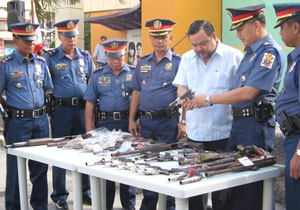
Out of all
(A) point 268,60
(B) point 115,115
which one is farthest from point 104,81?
(A) point 268,60

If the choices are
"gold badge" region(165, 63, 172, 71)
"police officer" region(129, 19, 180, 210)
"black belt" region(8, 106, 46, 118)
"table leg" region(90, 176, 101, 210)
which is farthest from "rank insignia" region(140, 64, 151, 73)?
"table leg" region(90, 176, 101, 210)

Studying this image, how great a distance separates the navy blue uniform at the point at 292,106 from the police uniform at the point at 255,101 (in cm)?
30

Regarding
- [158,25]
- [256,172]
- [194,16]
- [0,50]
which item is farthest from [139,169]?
[0,50]

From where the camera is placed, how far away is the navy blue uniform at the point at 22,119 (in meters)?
4.54

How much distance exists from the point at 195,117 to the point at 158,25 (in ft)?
3.63

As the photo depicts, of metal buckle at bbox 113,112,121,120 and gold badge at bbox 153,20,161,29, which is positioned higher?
gold badge at bbox 153,20,161,29

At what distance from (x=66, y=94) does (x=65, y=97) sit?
0.04m

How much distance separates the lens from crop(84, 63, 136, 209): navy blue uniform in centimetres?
481

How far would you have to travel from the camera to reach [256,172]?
2844 mm

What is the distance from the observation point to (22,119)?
4.58m

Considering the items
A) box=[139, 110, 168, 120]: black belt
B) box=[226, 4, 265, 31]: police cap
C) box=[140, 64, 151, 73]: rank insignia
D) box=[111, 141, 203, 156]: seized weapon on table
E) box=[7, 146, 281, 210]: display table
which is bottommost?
box=[7, 146, 281, 210]: display table

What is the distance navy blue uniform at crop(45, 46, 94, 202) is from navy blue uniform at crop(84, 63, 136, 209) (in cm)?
34

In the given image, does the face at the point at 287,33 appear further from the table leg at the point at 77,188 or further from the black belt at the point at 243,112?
the table leg at the point at 77,188

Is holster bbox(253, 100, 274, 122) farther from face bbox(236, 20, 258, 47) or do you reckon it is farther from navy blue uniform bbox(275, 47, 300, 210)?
face bbox(236, 20, 258, 47)
